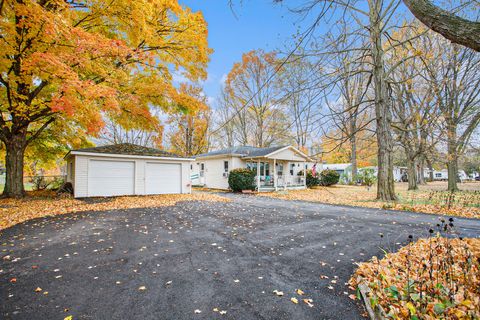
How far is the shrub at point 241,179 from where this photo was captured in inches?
692

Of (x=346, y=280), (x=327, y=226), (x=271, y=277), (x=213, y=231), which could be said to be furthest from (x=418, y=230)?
(x=213, y=231)

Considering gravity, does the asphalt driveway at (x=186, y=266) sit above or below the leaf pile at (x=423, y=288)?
below

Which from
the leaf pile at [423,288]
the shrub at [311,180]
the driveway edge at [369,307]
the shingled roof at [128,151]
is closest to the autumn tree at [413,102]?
the shrub at [311,180]

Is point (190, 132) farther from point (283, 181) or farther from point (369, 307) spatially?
point (369, 307)

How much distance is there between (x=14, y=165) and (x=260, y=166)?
633 inches

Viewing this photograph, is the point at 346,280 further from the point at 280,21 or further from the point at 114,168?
the point at 114,168

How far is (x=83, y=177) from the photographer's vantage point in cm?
1249

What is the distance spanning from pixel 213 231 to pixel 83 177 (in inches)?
407

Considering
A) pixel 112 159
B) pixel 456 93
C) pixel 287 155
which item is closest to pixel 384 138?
pixel 456 93

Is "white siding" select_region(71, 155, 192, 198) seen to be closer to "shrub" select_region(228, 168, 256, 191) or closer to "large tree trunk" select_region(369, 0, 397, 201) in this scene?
"shrub" select_region(228, 168, 256, 191)

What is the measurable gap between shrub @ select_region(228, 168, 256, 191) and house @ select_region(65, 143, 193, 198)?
3600 mm

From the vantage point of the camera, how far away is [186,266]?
3670 millimetres

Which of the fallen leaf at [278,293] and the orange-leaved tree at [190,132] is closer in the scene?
the fallen leaf at [278,293]

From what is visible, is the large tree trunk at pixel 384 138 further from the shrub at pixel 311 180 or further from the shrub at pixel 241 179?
the shrub at pixel 311 180
